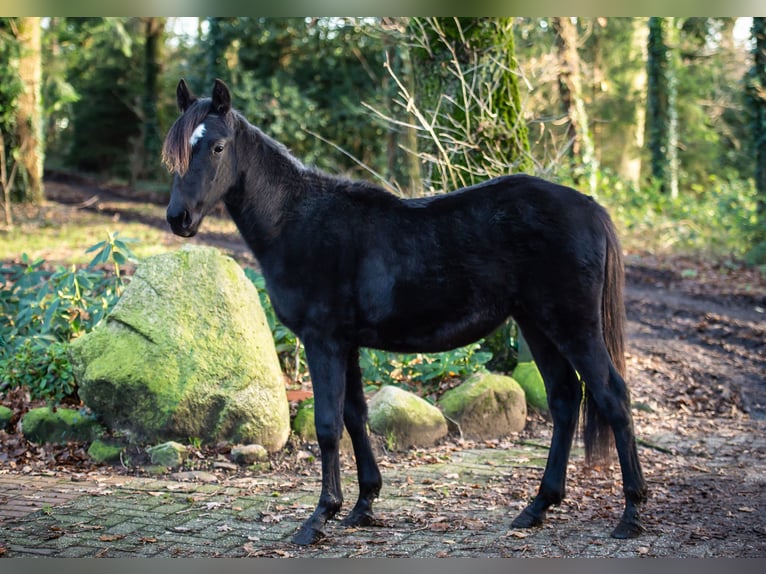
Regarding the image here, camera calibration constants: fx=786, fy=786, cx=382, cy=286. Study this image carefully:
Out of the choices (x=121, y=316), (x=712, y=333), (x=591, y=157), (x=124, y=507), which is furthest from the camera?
(x=591, y=157)

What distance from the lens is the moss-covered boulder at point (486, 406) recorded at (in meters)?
6.76

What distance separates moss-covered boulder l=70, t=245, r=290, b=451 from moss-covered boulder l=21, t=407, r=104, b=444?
0.54ft

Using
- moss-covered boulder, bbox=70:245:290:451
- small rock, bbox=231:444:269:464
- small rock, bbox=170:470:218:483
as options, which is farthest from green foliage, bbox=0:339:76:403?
small rock, bbox=231:444:269:464

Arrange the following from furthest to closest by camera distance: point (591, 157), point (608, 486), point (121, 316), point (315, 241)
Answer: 1. point (591, 157)
2. point (121, 316)
3. point (608, 486)
4. point (315, 241)

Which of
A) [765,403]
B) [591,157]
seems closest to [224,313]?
[765,403]

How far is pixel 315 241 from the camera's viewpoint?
4574 millimetres

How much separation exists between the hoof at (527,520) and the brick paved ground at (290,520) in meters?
0.07

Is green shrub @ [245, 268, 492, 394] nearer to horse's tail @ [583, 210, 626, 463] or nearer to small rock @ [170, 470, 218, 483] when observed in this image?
small rock @ [170, 470, 218, 483]

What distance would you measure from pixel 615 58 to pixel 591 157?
8.68 m

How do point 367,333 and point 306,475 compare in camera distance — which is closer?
point 367,333

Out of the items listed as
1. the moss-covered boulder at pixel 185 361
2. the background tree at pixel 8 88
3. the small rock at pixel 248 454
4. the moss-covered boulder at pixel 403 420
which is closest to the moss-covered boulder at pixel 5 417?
the moss-covered boulder at pixel 185 361

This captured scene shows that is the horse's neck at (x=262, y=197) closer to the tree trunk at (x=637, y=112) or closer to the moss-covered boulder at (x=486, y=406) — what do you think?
the moss-covered boulder at (x=486, y=406)

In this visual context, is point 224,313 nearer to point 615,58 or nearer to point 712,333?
point 712,333

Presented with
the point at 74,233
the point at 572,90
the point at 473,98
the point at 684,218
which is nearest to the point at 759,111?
the point at 684,218
